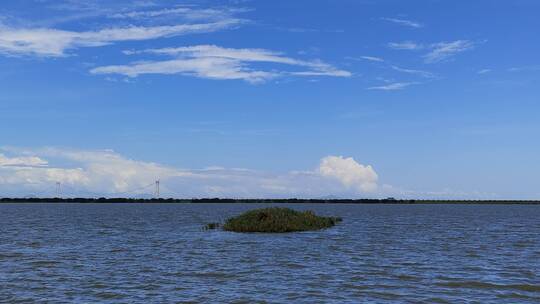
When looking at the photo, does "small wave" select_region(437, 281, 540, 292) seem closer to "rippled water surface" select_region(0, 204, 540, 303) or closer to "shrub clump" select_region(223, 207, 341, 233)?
"rippled water surface" select_region(0, 204, 540, 303)

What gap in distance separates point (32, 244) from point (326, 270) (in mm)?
28989

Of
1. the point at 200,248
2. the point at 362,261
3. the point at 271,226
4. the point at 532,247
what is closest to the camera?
the point at 362,261

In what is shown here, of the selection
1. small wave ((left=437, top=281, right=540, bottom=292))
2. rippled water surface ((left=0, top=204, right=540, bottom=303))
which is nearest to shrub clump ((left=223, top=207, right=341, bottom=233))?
rippled water surface ((left=0, top=204, right=540, bottom=303))

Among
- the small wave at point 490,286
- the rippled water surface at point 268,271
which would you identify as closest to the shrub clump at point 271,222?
the rippled water surface at point 268,271

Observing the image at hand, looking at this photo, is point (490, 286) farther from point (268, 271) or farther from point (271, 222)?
point (271, 222)

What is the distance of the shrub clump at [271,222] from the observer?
61906 mm

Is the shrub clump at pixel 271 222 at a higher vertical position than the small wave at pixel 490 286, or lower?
higher

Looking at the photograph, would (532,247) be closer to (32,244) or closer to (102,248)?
(102,248)

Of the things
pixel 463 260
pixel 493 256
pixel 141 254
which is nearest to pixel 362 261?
pixel 463 260

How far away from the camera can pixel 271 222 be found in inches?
2448

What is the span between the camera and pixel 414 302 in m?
22.7

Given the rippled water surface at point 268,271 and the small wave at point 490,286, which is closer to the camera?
the rippled water surface at point 268,271

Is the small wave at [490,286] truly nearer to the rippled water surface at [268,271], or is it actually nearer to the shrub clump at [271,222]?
the rippled water surface at [268,271]

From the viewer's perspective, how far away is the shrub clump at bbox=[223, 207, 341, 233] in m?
61.9
